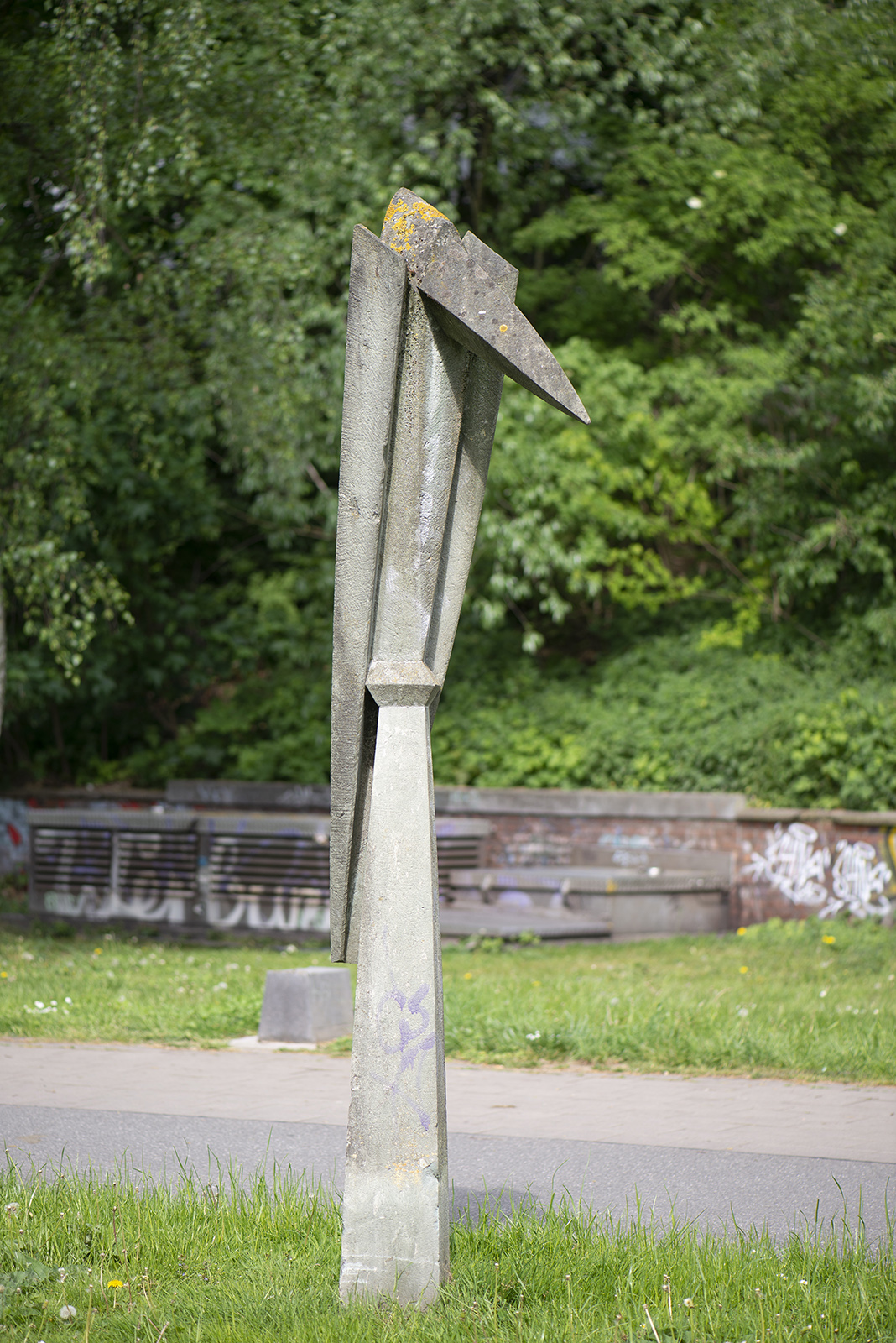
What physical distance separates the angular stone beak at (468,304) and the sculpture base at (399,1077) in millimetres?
1092

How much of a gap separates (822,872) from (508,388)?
656cm

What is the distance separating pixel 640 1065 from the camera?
7.06 metres

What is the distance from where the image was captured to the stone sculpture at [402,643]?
11.4ft

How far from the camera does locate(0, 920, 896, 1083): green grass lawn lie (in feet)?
23.4

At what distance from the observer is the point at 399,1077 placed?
3.47 meters

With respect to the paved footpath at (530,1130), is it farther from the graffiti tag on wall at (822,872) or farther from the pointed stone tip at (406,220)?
the graffiti tag on wall at (822,872)

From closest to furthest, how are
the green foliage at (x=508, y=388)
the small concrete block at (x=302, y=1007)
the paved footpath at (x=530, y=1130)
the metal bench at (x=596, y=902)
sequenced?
the paved footpath at (x=530, y=1130) → the small concrete block at (x=302, y=1007) → the green foliage at (x=508, y=388) → the metal bench at (x=596, y=902)

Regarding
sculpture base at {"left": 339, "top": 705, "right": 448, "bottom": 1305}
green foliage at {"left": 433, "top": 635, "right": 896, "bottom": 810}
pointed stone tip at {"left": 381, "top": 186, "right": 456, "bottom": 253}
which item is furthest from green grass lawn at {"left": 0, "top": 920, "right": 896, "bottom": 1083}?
pointed stone tip at {"left": 381, "top": 186, "right": 456, "bottom": 253}

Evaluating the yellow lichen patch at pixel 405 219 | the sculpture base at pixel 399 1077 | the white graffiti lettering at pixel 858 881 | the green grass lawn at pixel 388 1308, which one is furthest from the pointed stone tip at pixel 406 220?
the white graffiti lettering at pixel 858 881

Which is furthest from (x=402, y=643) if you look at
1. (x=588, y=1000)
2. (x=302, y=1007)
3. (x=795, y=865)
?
(x=795, y=865)

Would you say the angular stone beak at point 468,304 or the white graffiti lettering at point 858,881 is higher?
the angular stone beak at point 468,304

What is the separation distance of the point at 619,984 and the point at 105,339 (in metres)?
7.71

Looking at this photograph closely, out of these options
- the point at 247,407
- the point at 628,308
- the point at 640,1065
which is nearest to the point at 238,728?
the point at 247,407

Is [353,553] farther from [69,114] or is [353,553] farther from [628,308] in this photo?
[628,308]
